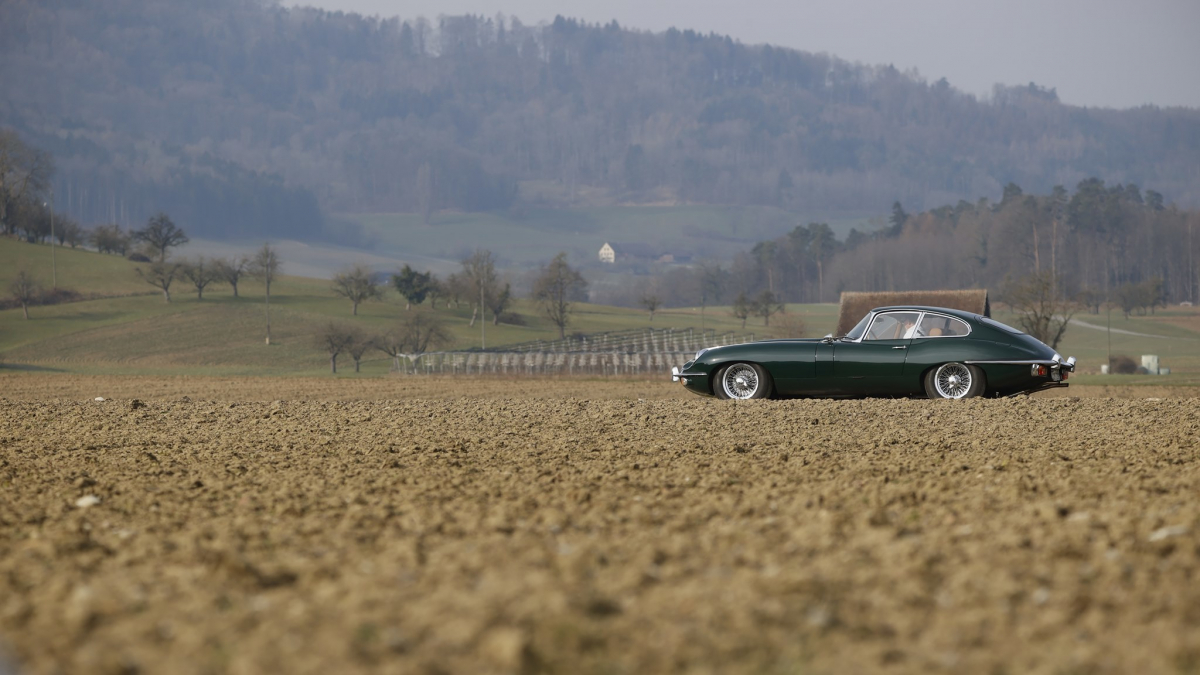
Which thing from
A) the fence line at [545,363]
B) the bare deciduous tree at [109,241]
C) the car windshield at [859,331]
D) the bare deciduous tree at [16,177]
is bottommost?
the fence line at [545,363]

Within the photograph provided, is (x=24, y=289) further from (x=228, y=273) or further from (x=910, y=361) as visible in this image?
(x=910, y=361)

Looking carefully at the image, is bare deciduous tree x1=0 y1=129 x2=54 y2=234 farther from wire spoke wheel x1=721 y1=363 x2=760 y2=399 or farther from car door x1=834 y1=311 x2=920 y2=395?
car door x1=834 y1=311 x2=920 y2=395

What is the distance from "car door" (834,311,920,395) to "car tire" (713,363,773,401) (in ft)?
3.57

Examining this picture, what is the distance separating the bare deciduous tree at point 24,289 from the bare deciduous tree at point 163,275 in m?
8.89

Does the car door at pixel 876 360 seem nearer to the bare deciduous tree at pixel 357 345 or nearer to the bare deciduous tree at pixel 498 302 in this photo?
the bare deciduous tree at pixel 357 345

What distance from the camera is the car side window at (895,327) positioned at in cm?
1627

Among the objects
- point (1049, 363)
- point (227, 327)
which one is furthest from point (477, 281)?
point (1049, 363)

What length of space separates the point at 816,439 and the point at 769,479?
11.4 ft

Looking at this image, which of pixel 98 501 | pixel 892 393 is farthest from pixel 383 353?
pixel 98 501

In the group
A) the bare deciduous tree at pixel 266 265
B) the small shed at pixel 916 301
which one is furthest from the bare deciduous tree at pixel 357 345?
the small shed at pixel 916 301

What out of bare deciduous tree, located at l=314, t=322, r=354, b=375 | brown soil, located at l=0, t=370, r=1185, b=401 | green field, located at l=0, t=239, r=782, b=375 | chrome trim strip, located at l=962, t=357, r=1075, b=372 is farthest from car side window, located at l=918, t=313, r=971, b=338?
bare deciduous tree, located at l=314, t=322, r=354, b=375

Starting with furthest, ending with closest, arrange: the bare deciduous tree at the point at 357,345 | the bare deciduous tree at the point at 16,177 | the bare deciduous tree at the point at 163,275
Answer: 1. the bare deciduous tree at the point at 16,177
2. the bare deciduous tree at the point at 163,275
3. the bare deciduous tree at the point at 357,345

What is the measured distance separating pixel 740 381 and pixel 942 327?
307 centimetres

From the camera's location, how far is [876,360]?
16.1 meters
